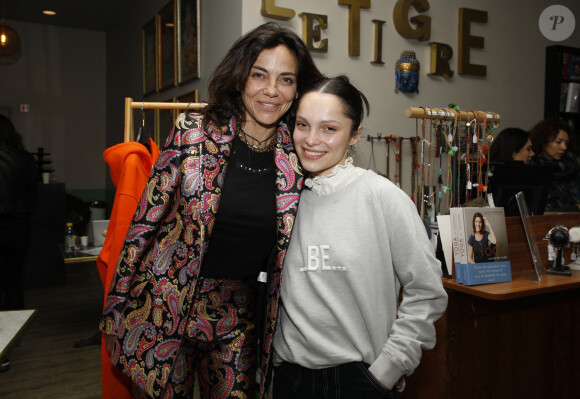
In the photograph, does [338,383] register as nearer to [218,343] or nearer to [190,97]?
[218,343]

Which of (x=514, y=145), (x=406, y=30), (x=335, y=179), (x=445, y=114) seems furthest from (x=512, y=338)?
(x=406, y=30)

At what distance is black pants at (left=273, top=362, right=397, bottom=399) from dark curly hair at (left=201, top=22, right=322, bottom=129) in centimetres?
77

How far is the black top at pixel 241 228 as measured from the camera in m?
1.42

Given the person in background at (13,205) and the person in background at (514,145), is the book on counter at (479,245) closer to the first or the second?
the person in background at (514,145)

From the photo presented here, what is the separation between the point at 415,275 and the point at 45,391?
8.89 ft

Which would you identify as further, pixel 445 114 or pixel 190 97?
pixel 190 97

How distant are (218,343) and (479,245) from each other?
1.11 metres

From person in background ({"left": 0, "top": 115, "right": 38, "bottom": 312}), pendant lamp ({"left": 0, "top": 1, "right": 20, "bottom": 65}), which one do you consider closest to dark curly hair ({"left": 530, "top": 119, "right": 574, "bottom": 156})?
person in background ({"left": 0, "top": 115, "right": 38, "bottom": 312})

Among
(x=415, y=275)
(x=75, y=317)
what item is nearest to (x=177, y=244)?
(x=415, y=275)

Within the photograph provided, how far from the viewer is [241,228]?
143 centimetres

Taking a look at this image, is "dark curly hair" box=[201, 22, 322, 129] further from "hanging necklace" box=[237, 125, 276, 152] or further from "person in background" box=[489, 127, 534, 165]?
"person in background" box=[489, 127, 534, 165]

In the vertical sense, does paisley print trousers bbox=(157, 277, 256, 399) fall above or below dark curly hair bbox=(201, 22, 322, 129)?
below

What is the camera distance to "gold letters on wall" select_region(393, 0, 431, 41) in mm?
3518

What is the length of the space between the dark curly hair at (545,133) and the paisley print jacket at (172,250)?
267 centimetres
